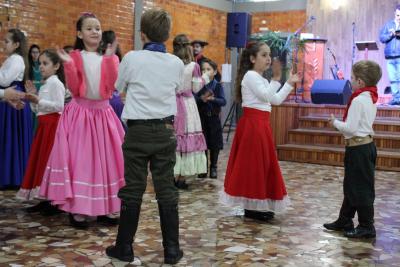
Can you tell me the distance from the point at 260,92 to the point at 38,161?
1.76 m

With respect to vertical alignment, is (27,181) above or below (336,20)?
below

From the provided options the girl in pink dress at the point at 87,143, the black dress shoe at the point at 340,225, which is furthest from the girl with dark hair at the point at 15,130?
the black dress shoe at the point at 340,225

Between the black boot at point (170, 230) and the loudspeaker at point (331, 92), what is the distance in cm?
638

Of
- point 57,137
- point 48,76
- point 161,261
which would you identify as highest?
point 48,76

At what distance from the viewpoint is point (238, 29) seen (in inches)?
383

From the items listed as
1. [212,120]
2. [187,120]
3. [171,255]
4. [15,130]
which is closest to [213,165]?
[212,120]

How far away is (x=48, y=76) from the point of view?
12.8ft

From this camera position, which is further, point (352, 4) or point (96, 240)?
point (352, 4)

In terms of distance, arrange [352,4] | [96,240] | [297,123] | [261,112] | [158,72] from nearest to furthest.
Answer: [158,72] < [96,240] < [261,112] < [297,123] < [352,4]

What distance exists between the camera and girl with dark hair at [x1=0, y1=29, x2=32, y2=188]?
14.5 ft

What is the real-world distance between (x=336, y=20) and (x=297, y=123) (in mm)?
3736

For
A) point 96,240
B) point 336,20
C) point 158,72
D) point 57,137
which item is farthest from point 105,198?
point 336,20

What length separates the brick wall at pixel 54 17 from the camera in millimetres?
7129

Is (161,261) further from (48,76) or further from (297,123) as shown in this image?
(297,123)
